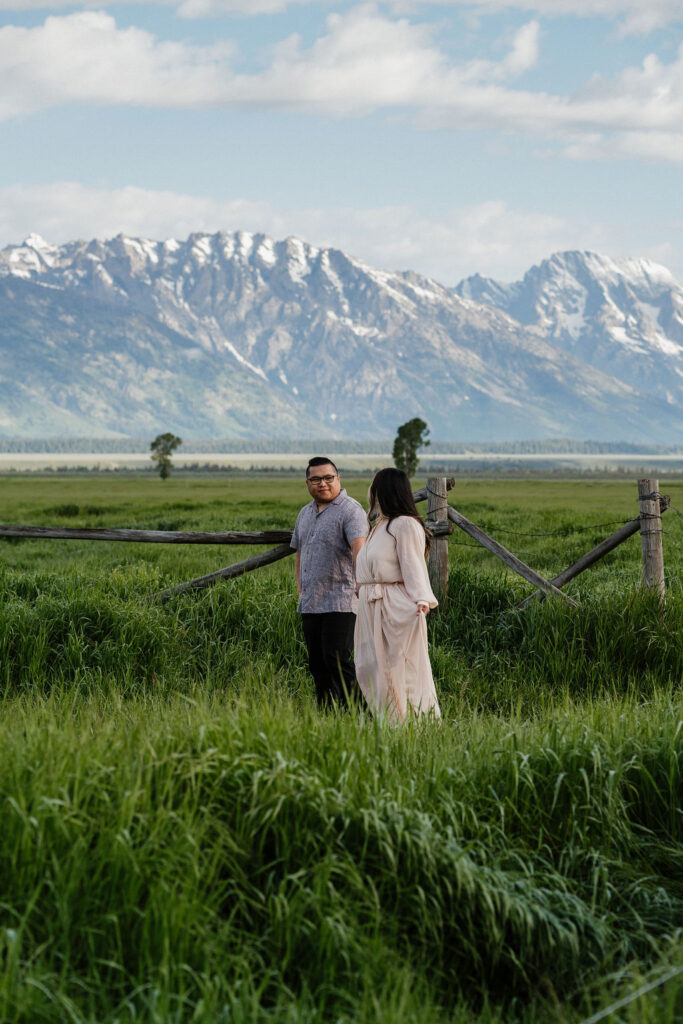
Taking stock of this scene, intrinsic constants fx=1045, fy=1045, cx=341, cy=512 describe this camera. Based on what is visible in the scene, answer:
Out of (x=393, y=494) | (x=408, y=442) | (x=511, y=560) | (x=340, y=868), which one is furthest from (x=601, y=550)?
(x=408, y=442)

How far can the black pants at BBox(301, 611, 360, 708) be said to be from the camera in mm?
8695

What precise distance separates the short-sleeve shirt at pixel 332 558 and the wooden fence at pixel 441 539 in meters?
2.12

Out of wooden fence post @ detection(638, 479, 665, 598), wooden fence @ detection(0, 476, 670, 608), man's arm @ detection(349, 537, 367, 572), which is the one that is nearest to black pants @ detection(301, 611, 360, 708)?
man's arm @ detection(349, 537, 367, 572)

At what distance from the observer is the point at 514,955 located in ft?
15.5

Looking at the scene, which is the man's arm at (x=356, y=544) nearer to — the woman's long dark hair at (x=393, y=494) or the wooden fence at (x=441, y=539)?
the woman's long dark hair at (x=393, y=494)

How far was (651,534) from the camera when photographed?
36.9ft

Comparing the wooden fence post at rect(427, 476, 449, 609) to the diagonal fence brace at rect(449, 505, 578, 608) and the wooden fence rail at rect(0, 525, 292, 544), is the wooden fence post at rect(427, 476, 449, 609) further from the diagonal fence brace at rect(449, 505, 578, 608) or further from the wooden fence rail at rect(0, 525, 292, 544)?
the wooden fence rail at rect(0, 525, 292, 544)

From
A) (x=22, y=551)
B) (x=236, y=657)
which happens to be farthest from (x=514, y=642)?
(x=22, y=551)

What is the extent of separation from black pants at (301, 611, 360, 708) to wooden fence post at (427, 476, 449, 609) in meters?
3.15

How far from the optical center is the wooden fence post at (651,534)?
36.7ft

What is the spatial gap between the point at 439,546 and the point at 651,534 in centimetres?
232

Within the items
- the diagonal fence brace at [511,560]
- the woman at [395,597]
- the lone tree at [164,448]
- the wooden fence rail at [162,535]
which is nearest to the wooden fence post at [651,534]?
the diagonal fence brace at [511,560]

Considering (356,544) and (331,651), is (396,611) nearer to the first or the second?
(356,544)

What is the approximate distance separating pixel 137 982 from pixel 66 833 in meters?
0.70
